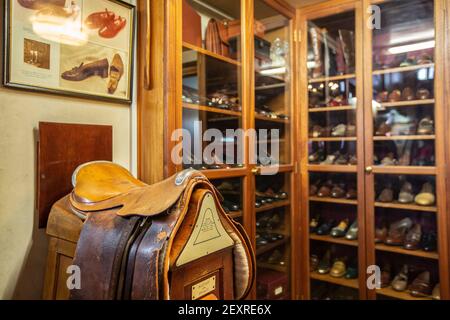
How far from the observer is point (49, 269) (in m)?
1.01

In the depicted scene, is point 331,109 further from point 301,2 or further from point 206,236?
point 206,236

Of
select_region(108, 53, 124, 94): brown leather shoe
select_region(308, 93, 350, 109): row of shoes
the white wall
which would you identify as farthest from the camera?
select_region(308, 93, 350, 109): row of shoes

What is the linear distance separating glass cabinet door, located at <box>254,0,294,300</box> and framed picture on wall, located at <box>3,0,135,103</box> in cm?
77

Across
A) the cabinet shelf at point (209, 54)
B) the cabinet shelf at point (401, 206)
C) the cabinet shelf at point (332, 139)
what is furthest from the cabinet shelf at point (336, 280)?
the cabinet shelf at point (209, 54)

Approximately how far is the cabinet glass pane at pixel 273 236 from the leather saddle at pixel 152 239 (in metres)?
0.90

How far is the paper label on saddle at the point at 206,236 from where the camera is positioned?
0.77 meters

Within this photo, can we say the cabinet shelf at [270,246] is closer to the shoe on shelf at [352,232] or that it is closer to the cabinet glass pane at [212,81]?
the shoe on shelf at [352,232]

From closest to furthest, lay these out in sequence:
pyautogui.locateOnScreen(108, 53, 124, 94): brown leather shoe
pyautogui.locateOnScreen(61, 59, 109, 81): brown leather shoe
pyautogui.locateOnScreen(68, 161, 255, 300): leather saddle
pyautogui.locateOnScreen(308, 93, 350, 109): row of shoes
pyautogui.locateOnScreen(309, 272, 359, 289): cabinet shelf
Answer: pyautogui.locateOnScreen(68, 161, 255, 300): leather saddle → pyautogui.locateOnScreen(61, 59, 109, 81): brown leather shoe → pyautogui.locateOnScreen(108, 53, 124, 94): brown leather shoe → pyautogui.locateOnScreen(309, 272, 359, 289): cabinet shelf → pyautogui.locateOnScreen(308, 93, 350, 109): row of shoes

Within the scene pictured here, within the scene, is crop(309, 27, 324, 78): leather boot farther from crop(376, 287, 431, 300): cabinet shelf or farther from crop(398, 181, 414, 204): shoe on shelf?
crop(376, 287, 431, 300): cabinet shelf

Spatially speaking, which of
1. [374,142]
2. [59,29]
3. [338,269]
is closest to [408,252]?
[338,269]

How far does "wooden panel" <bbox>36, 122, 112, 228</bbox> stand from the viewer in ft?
3.44

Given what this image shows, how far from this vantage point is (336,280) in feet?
6.46

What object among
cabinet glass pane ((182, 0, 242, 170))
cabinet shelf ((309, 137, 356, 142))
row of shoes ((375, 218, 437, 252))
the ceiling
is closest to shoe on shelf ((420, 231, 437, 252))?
row of shoes ((375, 218, 437, 252))

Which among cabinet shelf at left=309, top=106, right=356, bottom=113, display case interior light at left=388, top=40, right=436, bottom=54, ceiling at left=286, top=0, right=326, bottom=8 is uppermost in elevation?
ceiling at left=286, top=0, right=326, bottom=8
